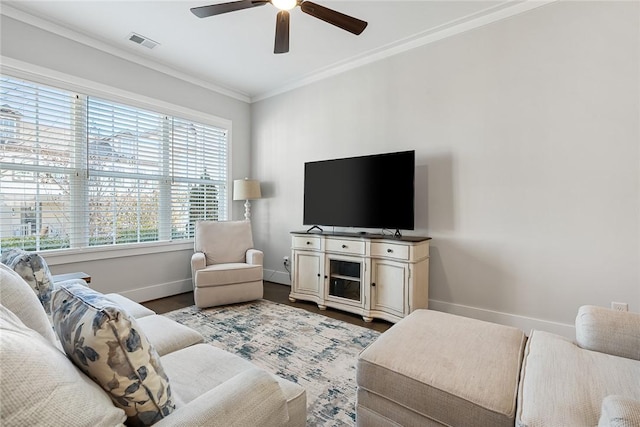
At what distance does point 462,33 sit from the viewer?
287cm

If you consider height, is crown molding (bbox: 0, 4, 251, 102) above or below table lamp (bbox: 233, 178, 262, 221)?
above

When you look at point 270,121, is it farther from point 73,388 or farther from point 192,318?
point 73,388

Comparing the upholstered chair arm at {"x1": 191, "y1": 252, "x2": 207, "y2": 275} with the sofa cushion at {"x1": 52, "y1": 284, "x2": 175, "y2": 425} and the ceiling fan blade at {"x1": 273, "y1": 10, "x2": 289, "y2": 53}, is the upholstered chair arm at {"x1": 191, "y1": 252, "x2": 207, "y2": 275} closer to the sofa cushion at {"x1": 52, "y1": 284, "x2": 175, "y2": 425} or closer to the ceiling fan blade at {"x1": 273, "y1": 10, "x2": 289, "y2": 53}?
the ceiling fan blade at {"x1": 273, "y1": 10, "x2": 289, "y2": 53}

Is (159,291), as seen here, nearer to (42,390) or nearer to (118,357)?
(118,357)

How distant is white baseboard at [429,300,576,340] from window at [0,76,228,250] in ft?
10.5

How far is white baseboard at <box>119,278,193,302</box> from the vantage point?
347 centimetres

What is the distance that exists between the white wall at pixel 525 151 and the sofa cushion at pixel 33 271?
9.49ft

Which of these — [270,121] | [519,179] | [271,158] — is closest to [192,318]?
[271,158]

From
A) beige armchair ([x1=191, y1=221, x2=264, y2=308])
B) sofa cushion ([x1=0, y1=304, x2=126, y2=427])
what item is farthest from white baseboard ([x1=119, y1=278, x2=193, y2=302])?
sofa cushion ([x1=0, y1=304, x2=126, y2=427])

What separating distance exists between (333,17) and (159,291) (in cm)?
343

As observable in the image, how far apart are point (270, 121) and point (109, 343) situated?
4059mm

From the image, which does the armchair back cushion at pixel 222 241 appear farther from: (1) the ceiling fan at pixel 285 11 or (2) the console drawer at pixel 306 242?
(1) the ceiling fan at pixel 285 11

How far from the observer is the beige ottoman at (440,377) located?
107cm

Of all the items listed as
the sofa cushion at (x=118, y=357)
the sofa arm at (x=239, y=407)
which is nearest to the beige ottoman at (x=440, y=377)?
the sofa arm at (x=239, y=407)
